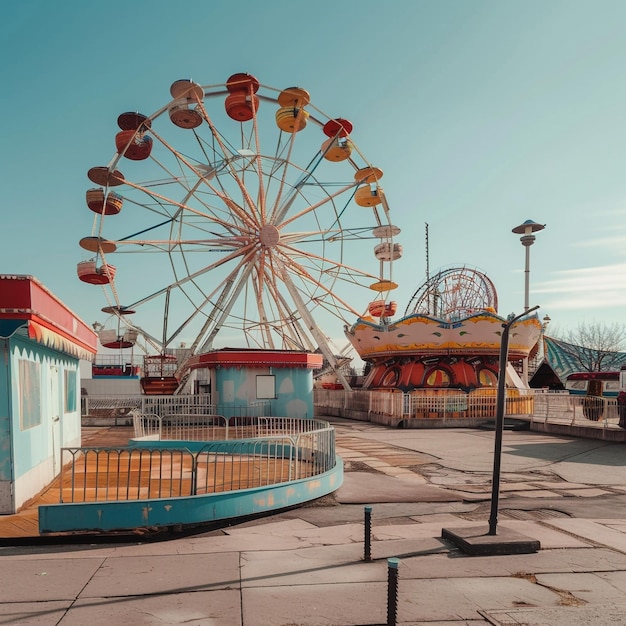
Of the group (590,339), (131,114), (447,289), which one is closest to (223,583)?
(131,114)

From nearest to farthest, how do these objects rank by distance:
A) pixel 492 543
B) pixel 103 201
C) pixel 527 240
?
pixel 492 543 < pixel 103 201 < pixel 527 240

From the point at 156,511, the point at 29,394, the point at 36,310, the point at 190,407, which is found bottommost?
the point at 190,407

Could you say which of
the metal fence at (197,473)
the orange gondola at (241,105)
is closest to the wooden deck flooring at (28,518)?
the metal fence at (197,473)

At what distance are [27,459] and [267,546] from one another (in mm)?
4469

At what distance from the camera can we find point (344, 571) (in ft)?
20.1

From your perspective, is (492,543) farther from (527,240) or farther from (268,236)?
(527,240)

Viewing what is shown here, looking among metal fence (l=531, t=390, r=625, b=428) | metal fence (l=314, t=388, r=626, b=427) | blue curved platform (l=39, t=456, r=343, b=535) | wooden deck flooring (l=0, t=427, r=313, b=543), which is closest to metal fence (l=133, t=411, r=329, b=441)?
wooden deck flooring (l=0, t=427, r=313, b=543)

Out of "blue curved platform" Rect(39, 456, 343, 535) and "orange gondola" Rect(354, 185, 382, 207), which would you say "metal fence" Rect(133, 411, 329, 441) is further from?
"orange gondola" Rect(354, 185, 382, 207)

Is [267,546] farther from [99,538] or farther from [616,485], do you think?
[616,485]

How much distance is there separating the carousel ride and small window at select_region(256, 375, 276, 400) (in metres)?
10.6

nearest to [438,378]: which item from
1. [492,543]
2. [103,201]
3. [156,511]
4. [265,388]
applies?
[265,388]

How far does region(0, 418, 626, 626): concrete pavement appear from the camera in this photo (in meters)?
5.05

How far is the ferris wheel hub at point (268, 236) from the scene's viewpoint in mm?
28719

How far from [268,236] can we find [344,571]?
77.9ft
